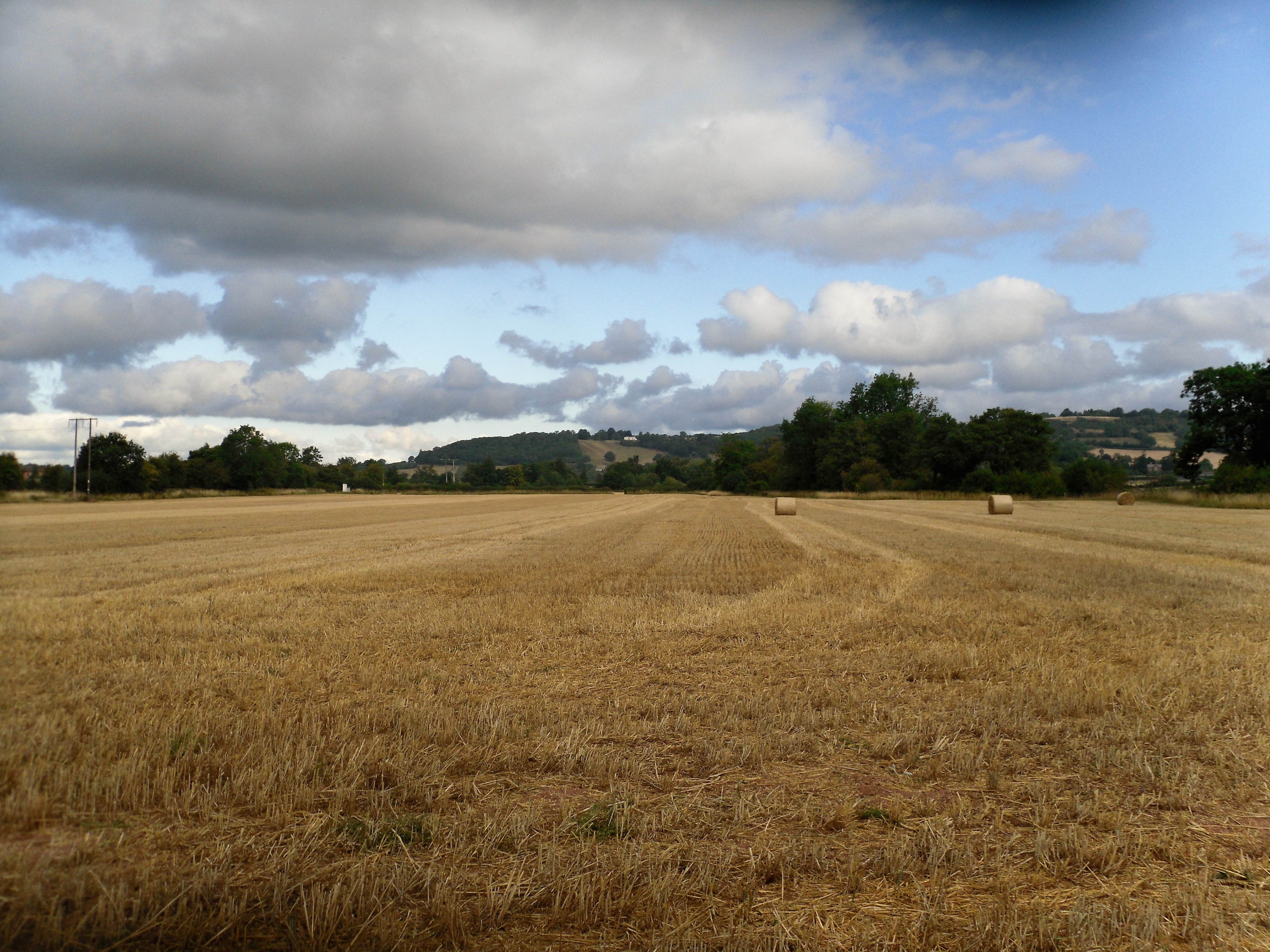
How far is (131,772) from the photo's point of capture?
15.2 ft

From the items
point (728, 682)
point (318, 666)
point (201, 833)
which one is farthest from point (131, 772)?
point (728, 682)

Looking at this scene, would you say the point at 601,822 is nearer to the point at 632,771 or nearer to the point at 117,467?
the point at 632,771

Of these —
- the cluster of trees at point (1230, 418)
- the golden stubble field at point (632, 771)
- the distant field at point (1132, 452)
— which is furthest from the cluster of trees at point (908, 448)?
the golden stubble field at point (632, 771)

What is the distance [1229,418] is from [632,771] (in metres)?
84.0

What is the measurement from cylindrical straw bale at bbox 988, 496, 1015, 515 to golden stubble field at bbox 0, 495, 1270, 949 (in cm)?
3415

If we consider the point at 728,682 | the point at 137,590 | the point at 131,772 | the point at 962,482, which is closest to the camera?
the point at 131,772

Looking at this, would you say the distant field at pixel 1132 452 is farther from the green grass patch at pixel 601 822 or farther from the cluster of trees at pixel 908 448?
the green grass patch at pixel 601 822

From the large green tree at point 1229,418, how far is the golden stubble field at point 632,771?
226 feet

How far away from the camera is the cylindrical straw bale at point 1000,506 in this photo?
4544cm

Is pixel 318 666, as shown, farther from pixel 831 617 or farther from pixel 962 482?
pixel 962 482

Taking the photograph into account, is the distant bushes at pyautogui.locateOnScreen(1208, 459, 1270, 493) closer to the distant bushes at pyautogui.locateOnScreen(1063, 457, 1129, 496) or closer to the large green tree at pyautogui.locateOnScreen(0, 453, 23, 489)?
the distant bushes at pyautogui.locateOnScreen(1063, 457, 1129, 496)

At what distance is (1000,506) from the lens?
4612 cm

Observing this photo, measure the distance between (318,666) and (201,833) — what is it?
3966 millimetres

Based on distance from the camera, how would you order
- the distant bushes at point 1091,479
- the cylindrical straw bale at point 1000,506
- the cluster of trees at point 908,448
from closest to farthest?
the cylindrical straw bale at point 1000,506, the distant bushes at point 1091,479, the cluster of trees at point 908,448
